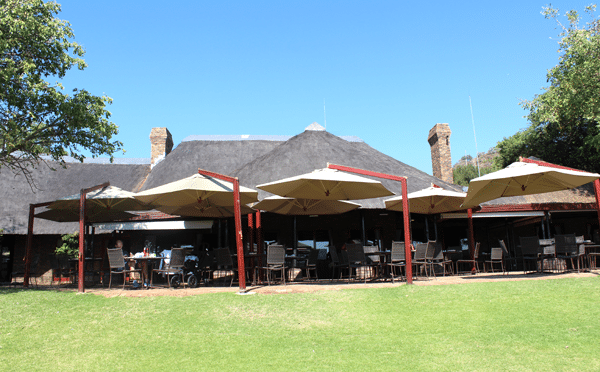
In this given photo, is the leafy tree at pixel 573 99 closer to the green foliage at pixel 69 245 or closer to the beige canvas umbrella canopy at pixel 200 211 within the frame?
the beige canvas umbrella canopy at pixel 200 211

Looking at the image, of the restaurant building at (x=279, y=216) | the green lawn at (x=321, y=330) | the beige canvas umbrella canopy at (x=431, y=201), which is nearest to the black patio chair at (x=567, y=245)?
the green lawn at (x=321, y=330)

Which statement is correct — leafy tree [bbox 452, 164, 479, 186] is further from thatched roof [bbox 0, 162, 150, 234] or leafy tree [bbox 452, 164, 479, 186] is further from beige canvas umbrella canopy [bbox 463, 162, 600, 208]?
beige canvas umbrella canopy [bbox 463, 162, 600, 208]

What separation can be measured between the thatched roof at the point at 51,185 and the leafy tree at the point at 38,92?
5.34 metres

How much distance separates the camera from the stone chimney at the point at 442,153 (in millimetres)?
21016

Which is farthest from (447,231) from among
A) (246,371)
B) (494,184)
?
(246,371)

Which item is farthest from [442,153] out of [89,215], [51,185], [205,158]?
[51,185]

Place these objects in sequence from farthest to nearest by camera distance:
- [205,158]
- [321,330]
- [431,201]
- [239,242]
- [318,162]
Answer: [205,158]
[318,162]
[431,201]
[239,242]
[321,330]

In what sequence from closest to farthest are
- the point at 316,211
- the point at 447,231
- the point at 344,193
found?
the point at 344,193, the point at 316,211, the point at 447,231

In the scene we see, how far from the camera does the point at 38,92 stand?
36.0ft

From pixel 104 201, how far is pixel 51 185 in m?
8.88

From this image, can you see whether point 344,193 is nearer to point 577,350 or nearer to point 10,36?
point 577,350

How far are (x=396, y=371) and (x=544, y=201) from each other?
13466 millimetres

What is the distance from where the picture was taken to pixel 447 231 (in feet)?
57.2

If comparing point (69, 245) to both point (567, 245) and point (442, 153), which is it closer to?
point (567, 245)
